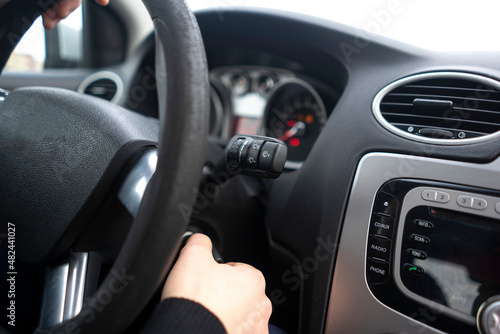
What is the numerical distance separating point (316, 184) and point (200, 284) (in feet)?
1.46

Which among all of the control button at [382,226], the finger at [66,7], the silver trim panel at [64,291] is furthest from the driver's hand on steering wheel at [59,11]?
the control button at [382,226]

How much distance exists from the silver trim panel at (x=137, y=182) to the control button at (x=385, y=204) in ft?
1.47

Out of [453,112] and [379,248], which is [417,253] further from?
[453,112]

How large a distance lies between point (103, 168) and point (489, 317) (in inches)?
27.7

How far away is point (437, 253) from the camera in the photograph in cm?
70

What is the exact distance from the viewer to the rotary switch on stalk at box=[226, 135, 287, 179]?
24.7 inches

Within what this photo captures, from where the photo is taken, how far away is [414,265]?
71 cm

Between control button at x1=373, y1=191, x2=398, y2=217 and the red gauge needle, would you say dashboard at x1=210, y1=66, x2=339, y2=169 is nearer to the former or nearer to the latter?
the red gauge needle

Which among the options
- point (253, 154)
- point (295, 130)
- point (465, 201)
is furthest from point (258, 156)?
point (295, 130)

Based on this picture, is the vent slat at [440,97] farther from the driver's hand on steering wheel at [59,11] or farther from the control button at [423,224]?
the driver's hand on steering wheel at [59,11]

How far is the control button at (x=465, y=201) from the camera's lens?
2.18ft

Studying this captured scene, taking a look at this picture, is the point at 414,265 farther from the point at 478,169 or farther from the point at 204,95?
the point at 204,95

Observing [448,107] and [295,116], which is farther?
[295,116]

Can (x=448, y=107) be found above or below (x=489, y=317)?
above
